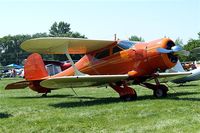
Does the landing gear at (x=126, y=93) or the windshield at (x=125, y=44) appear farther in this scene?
the windshield at (x=125, y=44)

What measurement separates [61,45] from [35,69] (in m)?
3.17

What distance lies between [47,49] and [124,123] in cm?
676

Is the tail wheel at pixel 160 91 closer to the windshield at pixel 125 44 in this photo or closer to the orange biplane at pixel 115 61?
the orange biplane at pixel 115 61

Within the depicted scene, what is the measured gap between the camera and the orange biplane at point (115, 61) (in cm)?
1213

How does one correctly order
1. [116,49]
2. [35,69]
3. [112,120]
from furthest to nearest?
[35,69] → [116,49] → [112,120]

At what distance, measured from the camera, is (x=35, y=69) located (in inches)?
619

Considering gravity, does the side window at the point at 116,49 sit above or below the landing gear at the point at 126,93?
above

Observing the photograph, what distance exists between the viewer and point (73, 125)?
738cm

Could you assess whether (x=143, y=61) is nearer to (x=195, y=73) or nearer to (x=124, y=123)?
(x=124, y=123)

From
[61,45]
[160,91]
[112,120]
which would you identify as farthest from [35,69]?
[112,120]

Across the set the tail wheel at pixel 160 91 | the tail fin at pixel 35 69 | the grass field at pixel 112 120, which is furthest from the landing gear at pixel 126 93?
the tail fin at pixel 35 69

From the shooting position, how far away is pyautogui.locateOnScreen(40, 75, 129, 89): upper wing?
478 inches

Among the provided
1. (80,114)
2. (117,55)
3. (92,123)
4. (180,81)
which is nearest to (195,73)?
(180,81)

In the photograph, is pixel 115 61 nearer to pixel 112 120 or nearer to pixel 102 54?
pixel 102 54
